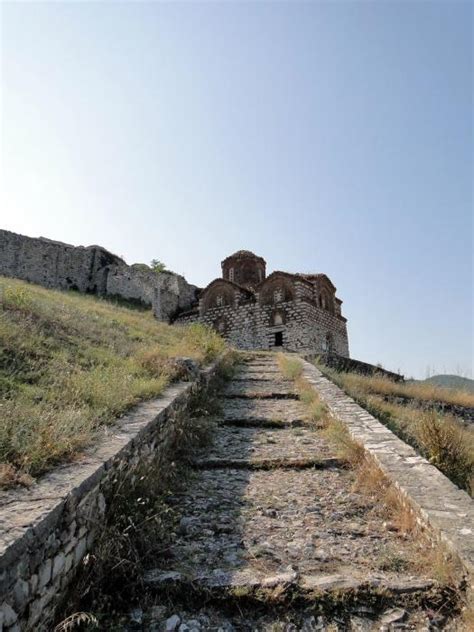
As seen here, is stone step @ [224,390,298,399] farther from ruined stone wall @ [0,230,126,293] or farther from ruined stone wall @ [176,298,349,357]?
ruined stone wall @ [0,230,126,293]

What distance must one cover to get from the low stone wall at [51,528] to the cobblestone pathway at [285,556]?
21.8 inches

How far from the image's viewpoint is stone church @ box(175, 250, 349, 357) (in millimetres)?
24125

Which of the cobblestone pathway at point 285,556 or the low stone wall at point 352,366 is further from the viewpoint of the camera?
the low stone wall at point 352,366

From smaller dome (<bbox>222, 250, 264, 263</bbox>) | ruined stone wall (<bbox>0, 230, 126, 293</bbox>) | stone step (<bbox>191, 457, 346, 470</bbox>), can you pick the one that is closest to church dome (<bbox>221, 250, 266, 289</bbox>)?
smaller dome (<bbox>222, 250, 264, 263</bbox>)

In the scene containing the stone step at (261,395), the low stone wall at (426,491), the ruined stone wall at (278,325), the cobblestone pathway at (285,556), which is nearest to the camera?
the cobblestone pathway at (285,556)

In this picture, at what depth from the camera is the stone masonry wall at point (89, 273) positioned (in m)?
24.5

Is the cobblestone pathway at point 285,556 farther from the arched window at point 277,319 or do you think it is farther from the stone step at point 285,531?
the arched window at point 277,319

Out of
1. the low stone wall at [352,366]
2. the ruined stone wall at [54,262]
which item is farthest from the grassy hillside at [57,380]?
the ruined stone wall at [54,262]

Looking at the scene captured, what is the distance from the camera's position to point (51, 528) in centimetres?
236

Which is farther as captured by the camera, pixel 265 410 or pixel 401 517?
pixel 265 410

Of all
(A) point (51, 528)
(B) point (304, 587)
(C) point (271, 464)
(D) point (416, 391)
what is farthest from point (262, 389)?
(A) point (51, 528)

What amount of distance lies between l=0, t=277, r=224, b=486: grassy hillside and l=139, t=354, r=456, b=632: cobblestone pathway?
1.12 metres

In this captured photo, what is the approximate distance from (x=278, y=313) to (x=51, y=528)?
22.6 meters

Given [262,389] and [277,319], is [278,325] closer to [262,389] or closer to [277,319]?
[277,319]
